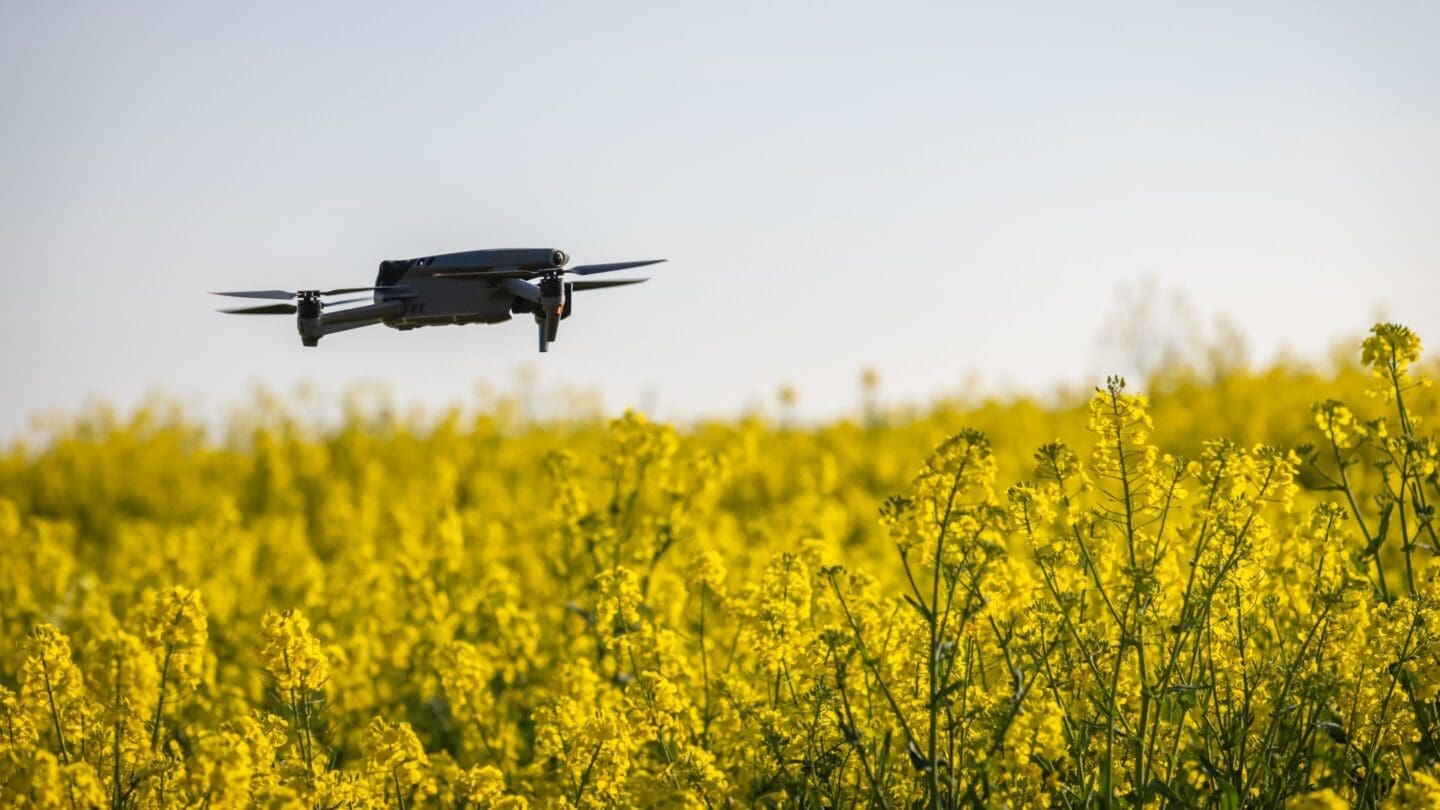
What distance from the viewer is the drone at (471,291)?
322 centimetres

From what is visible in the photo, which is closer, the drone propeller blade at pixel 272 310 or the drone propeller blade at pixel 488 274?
the drone propeller blade at pixel 488 274

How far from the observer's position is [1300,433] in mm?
17641

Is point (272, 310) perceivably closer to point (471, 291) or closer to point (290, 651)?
point (471, 291)

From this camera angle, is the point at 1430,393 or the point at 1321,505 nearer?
the point at 1321,505

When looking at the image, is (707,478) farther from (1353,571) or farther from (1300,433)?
(1300,433)

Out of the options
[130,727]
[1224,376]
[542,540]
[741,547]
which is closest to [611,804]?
[130,727]

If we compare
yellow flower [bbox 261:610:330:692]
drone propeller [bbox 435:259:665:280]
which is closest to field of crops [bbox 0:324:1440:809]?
yellow flower [bbox 261:610:330:692]

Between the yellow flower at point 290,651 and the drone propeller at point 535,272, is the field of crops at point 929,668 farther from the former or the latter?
the drone propeller at point 535,272

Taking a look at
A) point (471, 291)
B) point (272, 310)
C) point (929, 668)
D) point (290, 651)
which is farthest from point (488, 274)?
point (290, 651)

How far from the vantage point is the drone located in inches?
127

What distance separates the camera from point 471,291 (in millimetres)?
3309

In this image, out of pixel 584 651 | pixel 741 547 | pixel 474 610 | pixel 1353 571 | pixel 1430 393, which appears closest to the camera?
pixel 1353 571

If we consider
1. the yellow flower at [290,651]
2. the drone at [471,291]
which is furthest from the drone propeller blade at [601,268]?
the yellow flower at [290,651]

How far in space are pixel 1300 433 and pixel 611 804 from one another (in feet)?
47.4
